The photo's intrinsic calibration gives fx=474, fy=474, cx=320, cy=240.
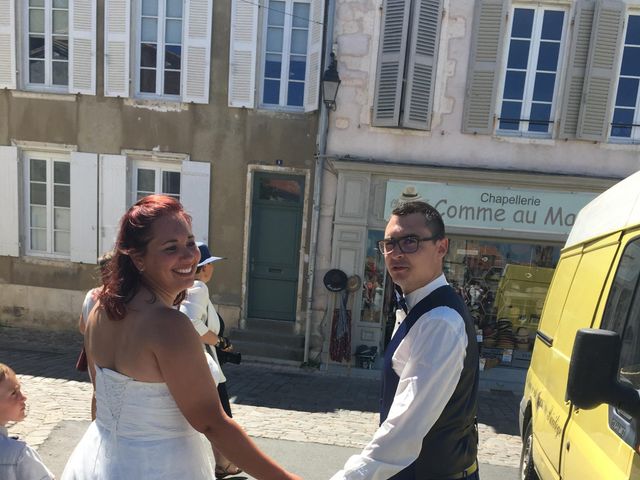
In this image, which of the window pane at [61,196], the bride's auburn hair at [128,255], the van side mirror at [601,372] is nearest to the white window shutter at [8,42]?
the window pane at [61,196]

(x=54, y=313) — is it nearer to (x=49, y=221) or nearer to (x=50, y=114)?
(x=49, y=221)

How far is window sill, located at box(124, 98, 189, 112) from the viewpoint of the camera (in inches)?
335

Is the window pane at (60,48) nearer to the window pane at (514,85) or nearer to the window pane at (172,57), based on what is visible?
the window pane at (172,57)

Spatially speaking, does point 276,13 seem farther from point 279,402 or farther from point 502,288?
point 279,402

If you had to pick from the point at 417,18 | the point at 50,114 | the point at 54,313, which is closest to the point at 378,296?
the point at 417,18

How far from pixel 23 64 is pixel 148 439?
9534mm

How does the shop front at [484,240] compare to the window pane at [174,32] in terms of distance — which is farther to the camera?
the window pane at [174,32]

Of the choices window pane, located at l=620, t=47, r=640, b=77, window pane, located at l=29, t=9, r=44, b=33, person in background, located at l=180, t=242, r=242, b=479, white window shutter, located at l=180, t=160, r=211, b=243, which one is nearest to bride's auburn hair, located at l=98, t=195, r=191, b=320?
person in background, located at l=180, t=242, r=242, b=479

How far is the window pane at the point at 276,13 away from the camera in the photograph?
8414mm

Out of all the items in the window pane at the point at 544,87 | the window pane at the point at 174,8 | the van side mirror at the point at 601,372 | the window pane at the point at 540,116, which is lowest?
the van side mirror at the point at 601,372

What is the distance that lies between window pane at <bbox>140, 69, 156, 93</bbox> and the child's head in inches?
294

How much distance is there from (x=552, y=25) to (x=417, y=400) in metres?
8.27

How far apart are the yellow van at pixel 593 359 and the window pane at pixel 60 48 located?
9.00 metres

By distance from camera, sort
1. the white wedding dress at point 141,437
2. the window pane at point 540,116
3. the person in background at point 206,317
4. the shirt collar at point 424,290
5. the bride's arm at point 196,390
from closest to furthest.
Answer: the bride's arm at point 196,390
the white wedding dress at point 141,437
the shirt collar at point 424,290
the person in background at point 206,317
the window pane at point 540,116
